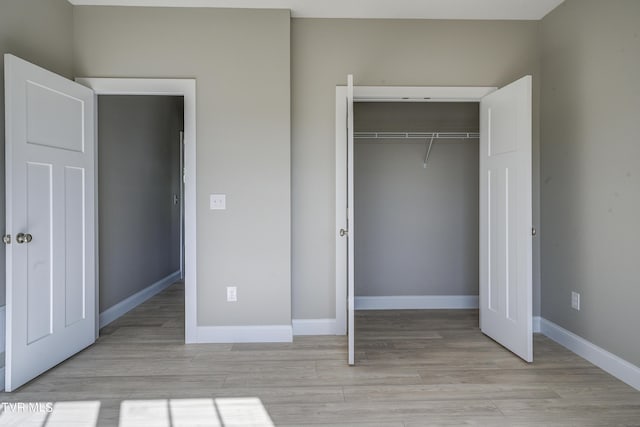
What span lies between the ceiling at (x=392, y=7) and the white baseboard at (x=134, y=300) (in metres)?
2.63

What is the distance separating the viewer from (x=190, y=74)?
10.00 ft

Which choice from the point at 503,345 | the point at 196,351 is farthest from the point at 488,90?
the point at 196,351

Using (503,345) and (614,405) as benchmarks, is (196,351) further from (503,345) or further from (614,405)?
(614,405)

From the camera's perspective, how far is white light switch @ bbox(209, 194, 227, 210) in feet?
9.98

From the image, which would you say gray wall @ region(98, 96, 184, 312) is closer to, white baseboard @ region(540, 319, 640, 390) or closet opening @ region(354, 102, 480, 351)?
closet opening @ region(354, 102, 480, 351)

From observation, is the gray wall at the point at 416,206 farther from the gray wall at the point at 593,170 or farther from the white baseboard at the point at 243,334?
the white baseboard at the point at 243,334

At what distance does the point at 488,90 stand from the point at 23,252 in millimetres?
3583

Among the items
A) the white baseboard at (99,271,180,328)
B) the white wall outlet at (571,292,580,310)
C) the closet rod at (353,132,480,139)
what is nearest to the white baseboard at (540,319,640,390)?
the white wall outlet at (571,292,580,310)

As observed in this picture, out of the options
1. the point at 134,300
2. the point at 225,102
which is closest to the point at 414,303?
the point at 225,102

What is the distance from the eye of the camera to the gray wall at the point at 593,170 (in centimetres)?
237

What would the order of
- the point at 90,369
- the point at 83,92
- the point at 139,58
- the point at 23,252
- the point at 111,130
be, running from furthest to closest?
the point at 111,130 < the point at 139,58 < the point at 83,92 < the point at 90,369 < the point at 23,252

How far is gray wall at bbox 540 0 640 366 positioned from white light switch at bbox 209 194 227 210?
8.71ft

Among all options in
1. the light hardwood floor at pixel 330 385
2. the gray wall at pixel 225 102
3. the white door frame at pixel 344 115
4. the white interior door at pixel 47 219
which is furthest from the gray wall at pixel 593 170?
the white interior door at pixel 47 219

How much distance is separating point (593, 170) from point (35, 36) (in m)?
3.96
